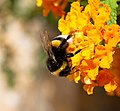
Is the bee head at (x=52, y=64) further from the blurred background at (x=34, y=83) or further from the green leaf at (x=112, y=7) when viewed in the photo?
the blurred background at (x=34, y=83)

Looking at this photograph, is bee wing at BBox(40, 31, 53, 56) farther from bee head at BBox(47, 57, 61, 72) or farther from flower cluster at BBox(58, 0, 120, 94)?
flower cluster at BBox(58, 0, 120, 94)

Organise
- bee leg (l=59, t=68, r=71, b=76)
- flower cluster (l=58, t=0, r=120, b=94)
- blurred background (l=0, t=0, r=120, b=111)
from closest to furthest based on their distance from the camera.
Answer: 1. flower cluster (l=58, t=0, r=120, b=94)
2. bee leg (l=59, t=68, r=71, b=76)
3. blurred background (l=0, t=0, r=120, b=111)

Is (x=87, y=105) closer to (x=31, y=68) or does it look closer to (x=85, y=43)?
(x=31, y=68)

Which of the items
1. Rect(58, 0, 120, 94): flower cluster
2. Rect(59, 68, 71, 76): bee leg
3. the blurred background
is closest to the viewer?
Rect(58, 0, 120, 94): flower cluster

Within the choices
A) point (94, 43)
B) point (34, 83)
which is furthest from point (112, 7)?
point (34, 83)

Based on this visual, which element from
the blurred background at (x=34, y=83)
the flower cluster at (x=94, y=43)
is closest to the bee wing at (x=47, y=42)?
the flower cluster at (x=94, y=43)

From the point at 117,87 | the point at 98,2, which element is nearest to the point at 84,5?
the point at 98,2

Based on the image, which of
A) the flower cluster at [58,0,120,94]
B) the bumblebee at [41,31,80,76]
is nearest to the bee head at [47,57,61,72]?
the bumblebee at [41,31,80,76]
